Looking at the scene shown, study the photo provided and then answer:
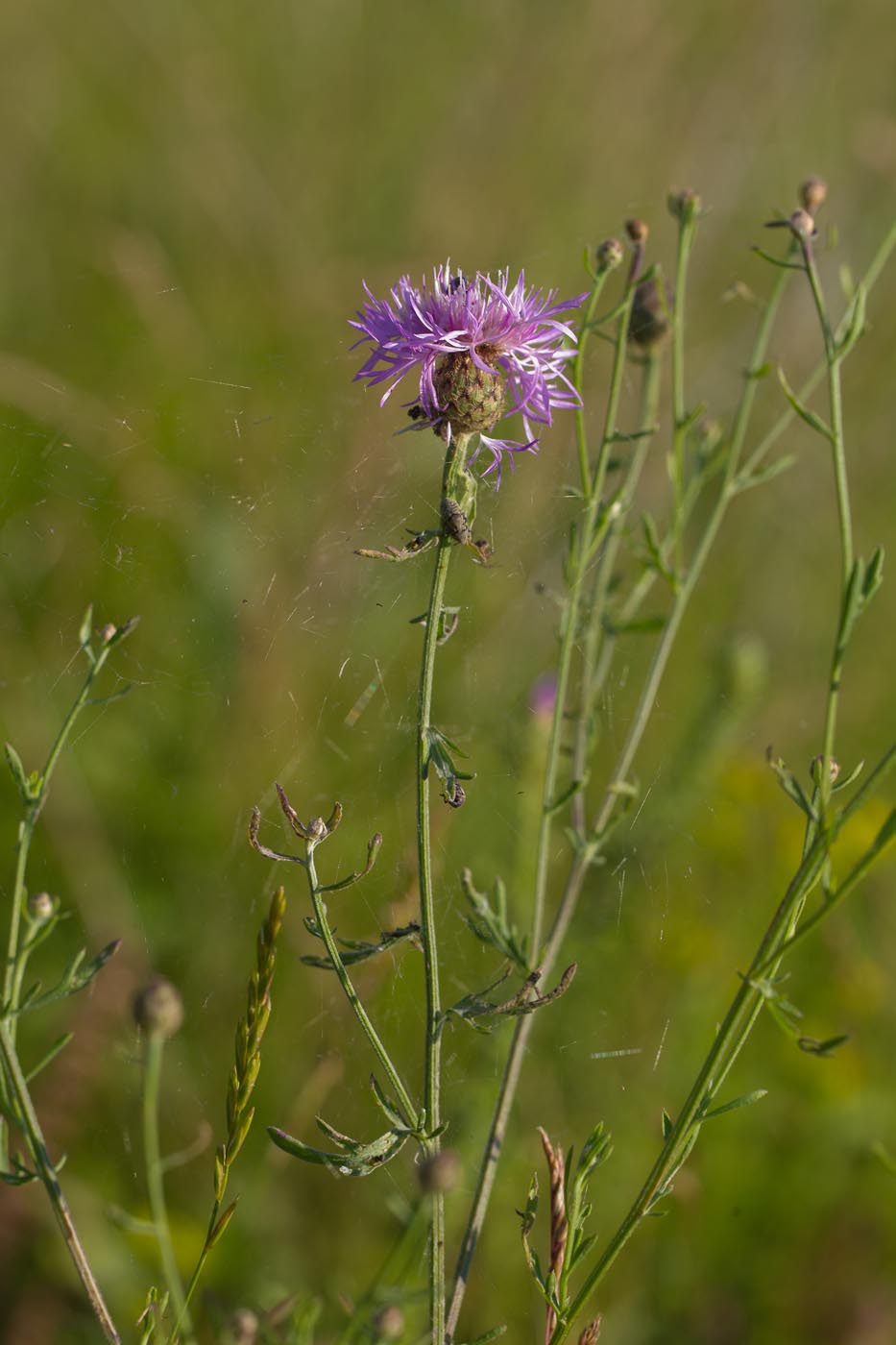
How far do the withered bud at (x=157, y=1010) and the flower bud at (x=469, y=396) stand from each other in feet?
2.07

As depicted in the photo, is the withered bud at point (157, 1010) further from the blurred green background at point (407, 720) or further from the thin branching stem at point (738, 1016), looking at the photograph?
the blurred green background at point (407, 720)

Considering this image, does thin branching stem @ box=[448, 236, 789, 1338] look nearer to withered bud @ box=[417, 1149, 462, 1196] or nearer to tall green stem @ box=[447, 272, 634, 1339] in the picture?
tall green stem @ box=[447, 272, 634, 1339]

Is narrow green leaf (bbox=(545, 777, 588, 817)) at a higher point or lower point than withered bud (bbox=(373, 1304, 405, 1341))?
higher

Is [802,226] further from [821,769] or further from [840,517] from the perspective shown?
[821,769]

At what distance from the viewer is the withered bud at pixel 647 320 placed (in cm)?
170

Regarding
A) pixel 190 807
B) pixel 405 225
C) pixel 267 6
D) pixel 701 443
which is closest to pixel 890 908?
pixel 701 443

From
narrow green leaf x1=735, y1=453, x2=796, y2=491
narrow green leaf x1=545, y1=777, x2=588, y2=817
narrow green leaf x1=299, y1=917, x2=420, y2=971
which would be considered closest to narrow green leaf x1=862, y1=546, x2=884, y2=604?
narrow green leaf x1=735, y1=453, x2=796, y2=491

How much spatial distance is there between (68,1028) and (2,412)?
55.1 inches

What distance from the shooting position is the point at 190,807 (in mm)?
2590

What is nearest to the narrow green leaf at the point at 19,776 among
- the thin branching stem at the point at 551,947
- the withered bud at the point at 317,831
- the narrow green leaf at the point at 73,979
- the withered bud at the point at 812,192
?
the narrow green leaf at the point at 73,979

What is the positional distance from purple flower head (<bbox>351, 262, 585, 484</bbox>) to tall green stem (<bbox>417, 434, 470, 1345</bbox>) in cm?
4

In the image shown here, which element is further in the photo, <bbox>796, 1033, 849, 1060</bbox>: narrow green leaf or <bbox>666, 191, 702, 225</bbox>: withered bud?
<bbox>666, 191, 702, 225</bbox>: withered bud

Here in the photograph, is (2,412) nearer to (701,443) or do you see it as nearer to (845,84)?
(701,443)

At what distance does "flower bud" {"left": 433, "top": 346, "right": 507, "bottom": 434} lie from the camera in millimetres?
1232
